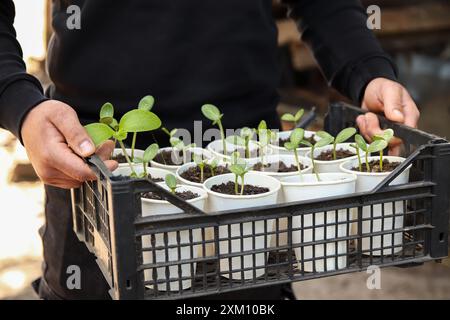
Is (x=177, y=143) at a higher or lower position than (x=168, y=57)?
lower

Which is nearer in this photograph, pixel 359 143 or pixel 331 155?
pixel 359 143

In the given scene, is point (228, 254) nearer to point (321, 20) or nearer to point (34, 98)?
point (34, 98)

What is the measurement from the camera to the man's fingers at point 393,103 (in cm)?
139

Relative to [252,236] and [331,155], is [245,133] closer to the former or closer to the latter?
[331,155]

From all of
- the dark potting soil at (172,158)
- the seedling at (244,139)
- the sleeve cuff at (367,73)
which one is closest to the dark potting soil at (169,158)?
the dark potting soil at (172,158)

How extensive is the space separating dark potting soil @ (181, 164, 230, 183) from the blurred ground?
186cm

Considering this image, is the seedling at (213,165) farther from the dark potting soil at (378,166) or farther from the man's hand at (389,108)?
the man's hand at (389,108)

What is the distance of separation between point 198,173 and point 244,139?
176 mm

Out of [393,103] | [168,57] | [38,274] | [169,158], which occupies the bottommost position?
[38,274]

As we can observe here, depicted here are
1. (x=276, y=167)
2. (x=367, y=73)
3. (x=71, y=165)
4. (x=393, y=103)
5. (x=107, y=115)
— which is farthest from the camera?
(x=367, y=73)

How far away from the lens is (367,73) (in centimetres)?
157

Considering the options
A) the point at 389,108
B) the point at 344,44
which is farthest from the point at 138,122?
the point at 344,44

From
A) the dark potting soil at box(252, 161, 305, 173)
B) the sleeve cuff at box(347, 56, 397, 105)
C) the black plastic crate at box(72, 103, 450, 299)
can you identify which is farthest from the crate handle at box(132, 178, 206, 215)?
the sleeve cuff at box(347, 56, 397, 105)

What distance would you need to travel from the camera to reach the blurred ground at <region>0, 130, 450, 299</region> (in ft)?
9.86
